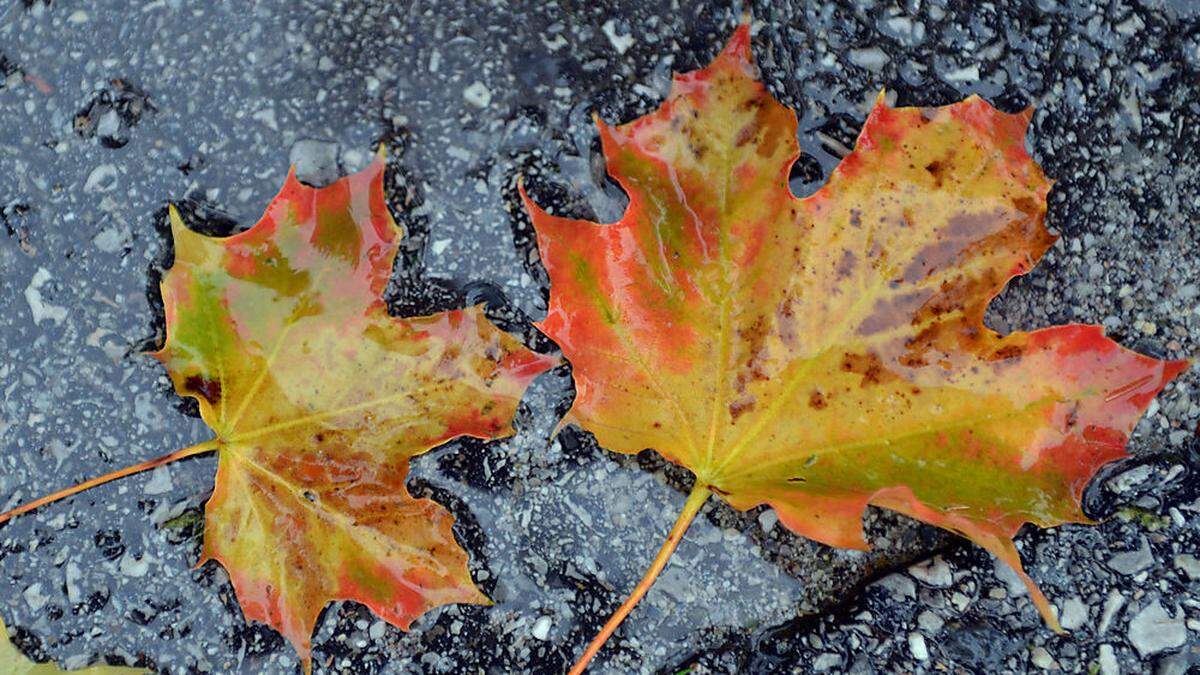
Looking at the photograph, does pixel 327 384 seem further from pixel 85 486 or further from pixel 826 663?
pixel 826 663

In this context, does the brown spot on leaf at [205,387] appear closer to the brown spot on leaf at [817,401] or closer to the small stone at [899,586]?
the brown spot on leaf at [817,401]

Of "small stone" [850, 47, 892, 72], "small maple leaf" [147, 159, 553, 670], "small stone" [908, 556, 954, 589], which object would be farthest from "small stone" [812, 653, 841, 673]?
"small stone" [850, 47, 892, 72]

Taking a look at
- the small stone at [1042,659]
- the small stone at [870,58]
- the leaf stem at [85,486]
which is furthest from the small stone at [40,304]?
the small stone at [1042,659]

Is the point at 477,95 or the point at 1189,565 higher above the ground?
the point at 1189,565

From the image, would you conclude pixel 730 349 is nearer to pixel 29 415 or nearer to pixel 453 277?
pixel 453 277

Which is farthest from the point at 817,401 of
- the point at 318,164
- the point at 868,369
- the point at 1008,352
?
the point at 318,164

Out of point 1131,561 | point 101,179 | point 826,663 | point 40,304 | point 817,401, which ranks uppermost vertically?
point 1131,561

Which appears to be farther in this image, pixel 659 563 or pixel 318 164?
pixel 318 164
